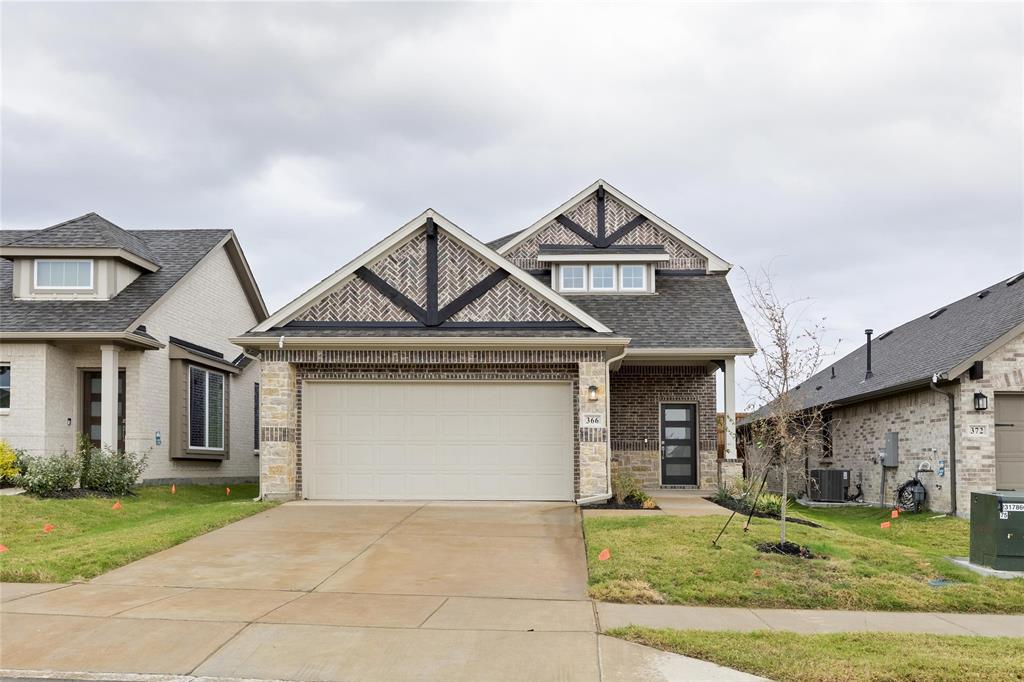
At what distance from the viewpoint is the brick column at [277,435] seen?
53.2 feet

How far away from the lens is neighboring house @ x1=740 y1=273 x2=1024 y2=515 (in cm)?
1692

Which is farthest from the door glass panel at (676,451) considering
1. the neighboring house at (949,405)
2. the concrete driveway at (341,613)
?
the concrete driveway at (341,613)

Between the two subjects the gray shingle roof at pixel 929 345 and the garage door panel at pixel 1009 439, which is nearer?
the garage door panel at pixel 1009 439

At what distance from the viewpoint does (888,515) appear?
61.2 ft

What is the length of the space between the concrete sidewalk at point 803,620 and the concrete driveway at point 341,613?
0.44m

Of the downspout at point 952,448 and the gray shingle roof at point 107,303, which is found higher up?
the gray shingle roof at point 107,303

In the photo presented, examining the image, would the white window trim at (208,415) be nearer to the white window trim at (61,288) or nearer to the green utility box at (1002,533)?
the white window trim at (61,288)

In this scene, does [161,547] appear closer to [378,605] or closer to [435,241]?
[378,605]

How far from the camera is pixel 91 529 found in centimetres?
1434

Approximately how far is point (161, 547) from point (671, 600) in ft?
21.9

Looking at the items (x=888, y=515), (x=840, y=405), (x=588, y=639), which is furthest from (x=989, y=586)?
(x=840, y=405)

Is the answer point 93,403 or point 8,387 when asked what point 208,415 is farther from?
point 8,387

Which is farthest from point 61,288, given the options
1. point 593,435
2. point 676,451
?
point 676,451

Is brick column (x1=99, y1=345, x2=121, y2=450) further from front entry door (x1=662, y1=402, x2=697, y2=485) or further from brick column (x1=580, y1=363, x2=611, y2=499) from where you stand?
front entry door (x1=662, y1=402, x2=697, y2=485)
